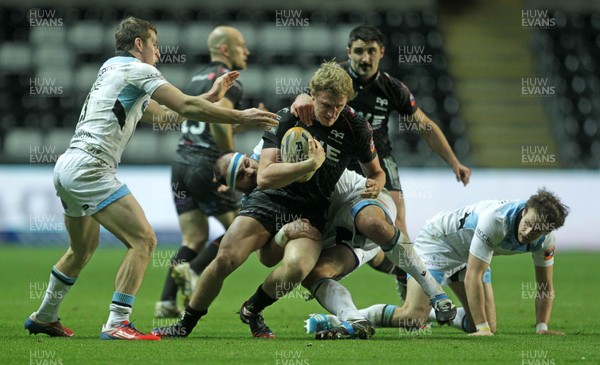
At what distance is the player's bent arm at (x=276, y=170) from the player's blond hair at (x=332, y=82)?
51cm

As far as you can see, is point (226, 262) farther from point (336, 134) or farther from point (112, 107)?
point (112, 107)

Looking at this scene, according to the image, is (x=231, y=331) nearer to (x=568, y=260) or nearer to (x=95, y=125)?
(x=95, y=125)

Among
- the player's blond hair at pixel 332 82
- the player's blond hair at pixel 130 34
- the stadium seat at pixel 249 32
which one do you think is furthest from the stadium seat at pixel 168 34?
the player's blond hair at pixel 332 82

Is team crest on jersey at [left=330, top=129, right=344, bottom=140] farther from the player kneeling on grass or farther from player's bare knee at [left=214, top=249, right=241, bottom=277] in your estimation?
the player kneeling on grass

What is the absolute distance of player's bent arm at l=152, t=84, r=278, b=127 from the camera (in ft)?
20.6

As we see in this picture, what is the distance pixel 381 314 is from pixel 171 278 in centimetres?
199

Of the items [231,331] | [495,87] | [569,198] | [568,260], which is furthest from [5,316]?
[495,87]

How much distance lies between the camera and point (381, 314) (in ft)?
25.1

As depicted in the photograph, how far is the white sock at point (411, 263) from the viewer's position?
670 cm

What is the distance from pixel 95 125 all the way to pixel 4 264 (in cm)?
792

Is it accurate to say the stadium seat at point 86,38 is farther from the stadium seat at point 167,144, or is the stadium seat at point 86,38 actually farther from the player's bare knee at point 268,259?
the player's bare knee at point 268,259

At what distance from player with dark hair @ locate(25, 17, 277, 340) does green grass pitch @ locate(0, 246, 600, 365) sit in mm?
310

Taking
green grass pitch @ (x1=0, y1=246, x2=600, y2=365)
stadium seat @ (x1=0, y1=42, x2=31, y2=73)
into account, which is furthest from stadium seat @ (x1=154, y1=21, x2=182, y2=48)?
green grass pitch @ (x1=0, y1=246, x2=600, y2=365)

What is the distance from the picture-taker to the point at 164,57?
1916 cm
